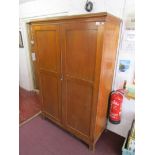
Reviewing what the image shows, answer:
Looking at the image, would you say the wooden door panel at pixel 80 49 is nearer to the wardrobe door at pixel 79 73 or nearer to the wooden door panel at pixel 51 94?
the wardrobe door at pixel 79 73

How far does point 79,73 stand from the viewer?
154 cm

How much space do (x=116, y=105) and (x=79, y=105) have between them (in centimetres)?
53

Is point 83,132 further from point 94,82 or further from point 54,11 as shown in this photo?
point 54,11

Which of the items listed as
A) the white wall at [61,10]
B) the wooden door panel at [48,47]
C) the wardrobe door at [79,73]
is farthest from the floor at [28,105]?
the wooden door panel at [48,47]

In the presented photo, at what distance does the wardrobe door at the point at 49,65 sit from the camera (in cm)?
168

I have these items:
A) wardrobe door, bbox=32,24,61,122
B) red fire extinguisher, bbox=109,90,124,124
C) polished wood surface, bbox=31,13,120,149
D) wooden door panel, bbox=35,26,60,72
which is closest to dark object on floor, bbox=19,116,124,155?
polished wood surface, bbox=31,13,120,149

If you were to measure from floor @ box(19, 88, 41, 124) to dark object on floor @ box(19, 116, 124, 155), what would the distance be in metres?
0.30

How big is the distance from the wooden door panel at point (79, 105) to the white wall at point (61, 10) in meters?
0.59

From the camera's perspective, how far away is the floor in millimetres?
2566

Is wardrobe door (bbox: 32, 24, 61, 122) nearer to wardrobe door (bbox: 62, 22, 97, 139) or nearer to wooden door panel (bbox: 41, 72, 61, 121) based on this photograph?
wooden door panel (bbox: 41, 72, 61, 121)

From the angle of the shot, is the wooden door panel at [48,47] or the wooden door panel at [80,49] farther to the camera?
the wooden door panel at [48,47]

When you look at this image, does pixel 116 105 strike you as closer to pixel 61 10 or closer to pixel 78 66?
pixel 78 66

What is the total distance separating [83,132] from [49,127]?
0.75 m
